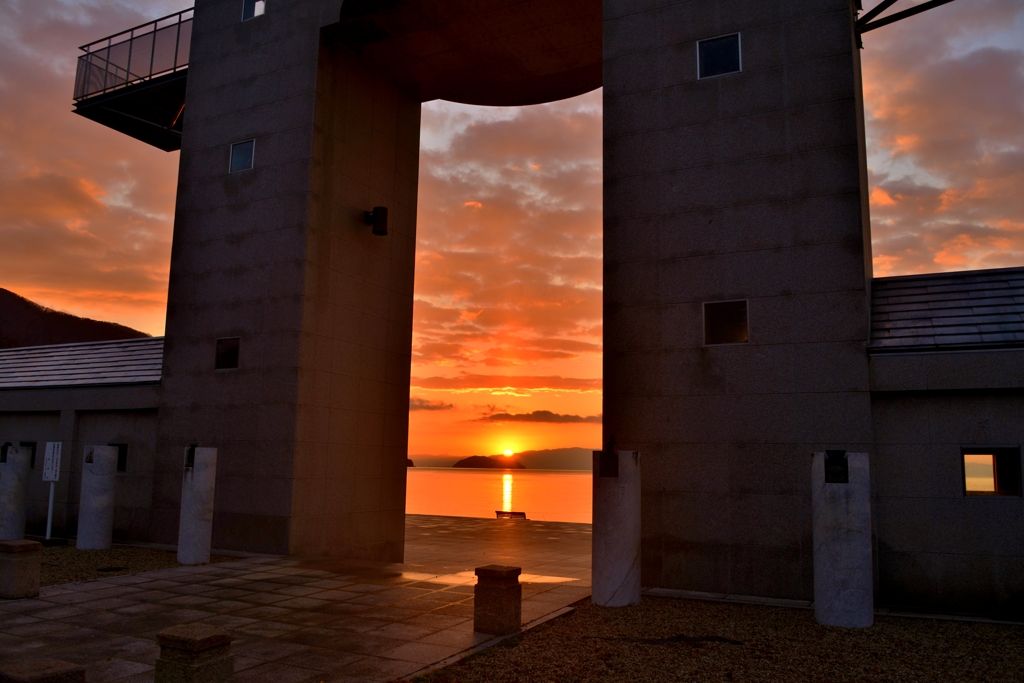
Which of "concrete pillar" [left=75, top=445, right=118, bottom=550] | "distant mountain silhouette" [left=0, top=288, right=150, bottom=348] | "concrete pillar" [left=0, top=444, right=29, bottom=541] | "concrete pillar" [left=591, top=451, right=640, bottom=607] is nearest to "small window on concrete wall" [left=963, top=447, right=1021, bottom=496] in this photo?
"concrete pillar" [left=591, top=451, right=640, bottom=607]

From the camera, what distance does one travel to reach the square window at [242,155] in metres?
19.4

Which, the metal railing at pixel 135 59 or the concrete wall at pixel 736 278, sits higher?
the metal railing at pixel 135 59

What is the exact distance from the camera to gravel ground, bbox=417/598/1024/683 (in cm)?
823

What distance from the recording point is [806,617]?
1121 cm

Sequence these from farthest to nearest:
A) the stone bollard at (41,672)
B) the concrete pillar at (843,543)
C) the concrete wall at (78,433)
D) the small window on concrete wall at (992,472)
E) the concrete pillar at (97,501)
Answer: the concrete wall at (78,433) < the concrete pillar at (97,501) < the small window on concrete wall at (992,472) < the concrete pillar at (843,543) < the stone bollard at (41,672)

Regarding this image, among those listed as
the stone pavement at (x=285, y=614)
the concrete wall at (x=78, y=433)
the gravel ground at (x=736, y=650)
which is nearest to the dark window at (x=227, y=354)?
the concrete wall at (x=78, y=433)

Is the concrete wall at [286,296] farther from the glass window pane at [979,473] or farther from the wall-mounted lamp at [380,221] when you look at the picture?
the glass window pane at [979,473]

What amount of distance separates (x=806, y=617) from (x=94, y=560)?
14.8m

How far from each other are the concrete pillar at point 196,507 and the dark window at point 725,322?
36.6 feet

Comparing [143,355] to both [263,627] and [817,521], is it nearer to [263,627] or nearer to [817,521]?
[263,627]

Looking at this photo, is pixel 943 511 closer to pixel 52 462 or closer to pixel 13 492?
pixel 52 462

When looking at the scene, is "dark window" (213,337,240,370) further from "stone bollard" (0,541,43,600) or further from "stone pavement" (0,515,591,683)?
"stone bollard" (0,541,43,600)

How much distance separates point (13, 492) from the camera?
1855 centimetres

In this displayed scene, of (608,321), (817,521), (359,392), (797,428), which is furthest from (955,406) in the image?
(359,392)
